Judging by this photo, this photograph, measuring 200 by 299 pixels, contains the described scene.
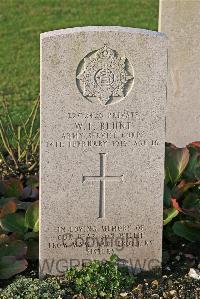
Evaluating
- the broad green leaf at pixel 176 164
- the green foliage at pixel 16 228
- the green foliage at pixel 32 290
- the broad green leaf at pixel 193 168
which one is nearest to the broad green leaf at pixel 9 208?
the green foliage at pixel 16 228

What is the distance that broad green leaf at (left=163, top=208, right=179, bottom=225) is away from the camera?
16.3 feet

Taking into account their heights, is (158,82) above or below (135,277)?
above

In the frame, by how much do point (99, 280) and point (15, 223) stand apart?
75cm

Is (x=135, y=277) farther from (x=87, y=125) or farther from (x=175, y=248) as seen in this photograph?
(x=87, y=125)

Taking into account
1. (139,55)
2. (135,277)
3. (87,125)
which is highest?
(139,55)

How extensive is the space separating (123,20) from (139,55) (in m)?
7.85

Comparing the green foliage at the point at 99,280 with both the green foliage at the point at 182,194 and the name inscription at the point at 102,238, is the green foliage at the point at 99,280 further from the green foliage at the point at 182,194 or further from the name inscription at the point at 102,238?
the green foliage at the point at 182,194

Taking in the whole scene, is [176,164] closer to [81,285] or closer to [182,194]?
[182,194]

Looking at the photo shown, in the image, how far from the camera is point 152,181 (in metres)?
4.61

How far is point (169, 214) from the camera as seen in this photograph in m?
5.00

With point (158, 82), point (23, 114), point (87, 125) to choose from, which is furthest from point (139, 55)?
point (23, 114)

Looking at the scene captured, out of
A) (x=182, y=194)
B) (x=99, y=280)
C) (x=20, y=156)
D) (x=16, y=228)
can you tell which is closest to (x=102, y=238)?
(x=99, y=280)

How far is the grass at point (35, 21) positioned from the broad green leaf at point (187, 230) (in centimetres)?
431

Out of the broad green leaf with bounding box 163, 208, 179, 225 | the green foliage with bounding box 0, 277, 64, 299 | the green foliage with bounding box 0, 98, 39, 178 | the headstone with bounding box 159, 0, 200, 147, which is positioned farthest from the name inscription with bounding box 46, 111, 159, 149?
the headstone with bounding box 159, 0, 200, 147
